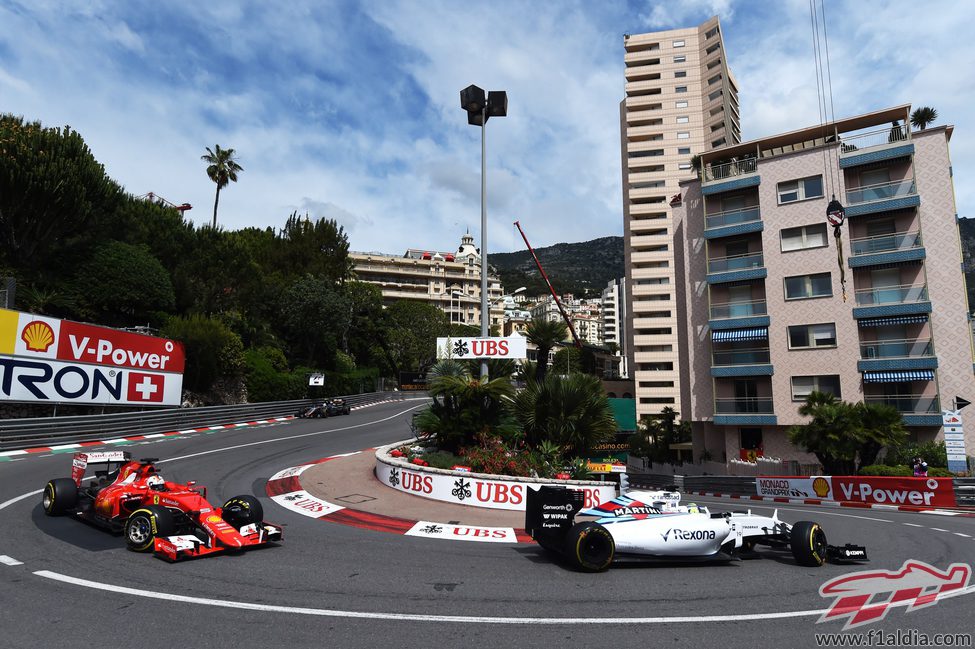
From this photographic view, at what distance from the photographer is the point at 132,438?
26.1m

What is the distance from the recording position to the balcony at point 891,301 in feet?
94.8

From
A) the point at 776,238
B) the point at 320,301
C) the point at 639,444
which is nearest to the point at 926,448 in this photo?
the point at 776,238

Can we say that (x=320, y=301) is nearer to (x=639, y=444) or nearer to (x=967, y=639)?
(x=639, y=444)

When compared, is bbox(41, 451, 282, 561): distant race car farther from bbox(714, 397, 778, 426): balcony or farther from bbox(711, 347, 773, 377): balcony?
bbox(711, 347, 773, 377): balcony

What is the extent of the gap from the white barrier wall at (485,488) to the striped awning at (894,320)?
78.4 feet

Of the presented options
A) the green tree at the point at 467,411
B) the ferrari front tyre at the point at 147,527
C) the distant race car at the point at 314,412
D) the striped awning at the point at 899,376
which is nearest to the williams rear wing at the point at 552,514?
the ferrari front tyre at the point at 147,527

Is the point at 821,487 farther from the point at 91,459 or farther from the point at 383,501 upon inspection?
the point at 91,459

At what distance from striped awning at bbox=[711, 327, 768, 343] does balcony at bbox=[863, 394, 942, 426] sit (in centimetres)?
626

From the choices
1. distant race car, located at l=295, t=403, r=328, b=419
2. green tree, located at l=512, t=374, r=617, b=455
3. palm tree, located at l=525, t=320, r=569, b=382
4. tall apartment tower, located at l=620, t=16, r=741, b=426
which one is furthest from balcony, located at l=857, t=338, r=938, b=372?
tall apartment tower, located at l=620, t=16, r=741, b=426

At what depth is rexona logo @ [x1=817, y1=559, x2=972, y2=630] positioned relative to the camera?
6.84 meters

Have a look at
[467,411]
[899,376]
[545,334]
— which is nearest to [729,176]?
[899,376]

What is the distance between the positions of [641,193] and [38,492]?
7001cm

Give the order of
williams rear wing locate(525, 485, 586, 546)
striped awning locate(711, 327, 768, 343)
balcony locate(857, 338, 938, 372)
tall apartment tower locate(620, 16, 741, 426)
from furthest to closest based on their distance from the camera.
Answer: tall apartment tower locate(620, 16, 741, 426)
striped awning locate(711, 327, 768, 343)
balcony locate(857, 338, 938, 372)
williams rear wing locate(525, 485, 586, 546)

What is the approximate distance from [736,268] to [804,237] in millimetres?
3998
